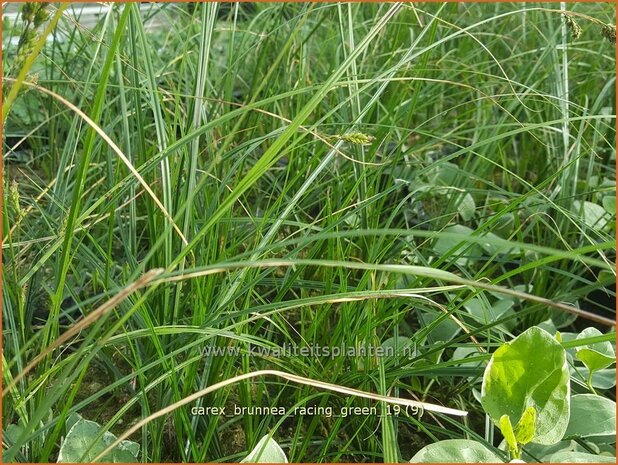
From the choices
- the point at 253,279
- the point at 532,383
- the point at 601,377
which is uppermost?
the point at 253,279

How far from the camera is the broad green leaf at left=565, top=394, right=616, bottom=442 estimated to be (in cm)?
72

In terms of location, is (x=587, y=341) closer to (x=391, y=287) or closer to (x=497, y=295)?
(x=391, y=287)

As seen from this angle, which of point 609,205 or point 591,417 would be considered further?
point 609,205

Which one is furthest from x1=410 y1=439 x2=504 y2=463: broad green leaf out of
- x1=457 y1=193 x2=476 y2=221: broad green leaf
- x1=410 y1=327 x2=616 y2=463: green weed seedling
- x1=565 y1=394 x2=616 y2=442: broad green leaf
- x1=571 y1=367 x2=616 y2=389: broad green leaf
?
x1=457 y1=193 x2=476 y2=221: broad green leaf

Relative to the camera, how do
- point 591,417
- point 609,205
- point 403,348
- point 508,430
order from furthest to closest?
point 609,205
point 403,348
point 591,417
point 508,430

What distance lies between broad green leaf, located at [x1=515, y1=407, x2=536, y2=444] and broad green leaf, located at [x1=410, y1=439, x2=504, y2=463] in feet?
0.10

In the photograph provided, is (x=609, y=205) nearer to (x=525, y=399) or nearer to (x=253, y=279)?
(x=525, y=399)

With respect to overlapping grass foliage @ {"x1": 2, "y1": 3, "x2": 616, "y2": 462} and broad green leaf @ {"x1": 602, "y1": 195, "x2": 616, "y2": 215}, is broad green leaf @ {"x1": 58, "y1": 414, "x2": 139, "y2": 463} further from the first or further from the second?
broad green leaf @ {"x1": 602, "y1": 195, "x2": 616, "y2": 215}

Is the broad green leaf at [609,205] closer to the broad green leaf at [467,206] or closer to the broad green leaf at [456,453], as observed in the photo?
the broad green leaf at [467,206]

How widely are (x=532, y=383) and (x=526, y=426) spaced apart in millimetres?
56

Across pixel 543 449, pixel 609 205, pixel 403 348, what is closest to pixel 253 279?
pixel 403 348

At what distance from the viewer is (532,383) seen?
0.68 metres

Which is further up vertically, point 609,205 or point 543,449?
point 609,205

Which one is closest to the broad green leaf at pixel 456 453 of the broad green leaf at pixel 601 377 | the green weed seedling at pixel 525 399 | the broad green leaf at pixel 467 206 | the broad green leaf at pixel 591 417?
the green weed seedling at pixel 525 399
